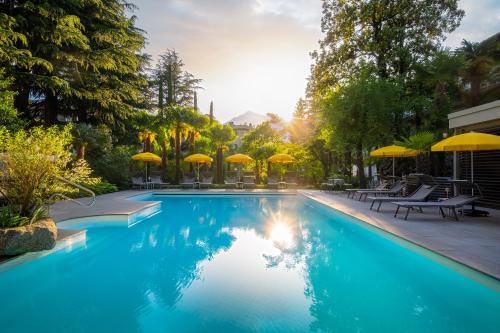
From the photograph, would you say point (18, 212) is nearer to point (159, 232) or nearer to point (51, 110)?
point (159, 232)

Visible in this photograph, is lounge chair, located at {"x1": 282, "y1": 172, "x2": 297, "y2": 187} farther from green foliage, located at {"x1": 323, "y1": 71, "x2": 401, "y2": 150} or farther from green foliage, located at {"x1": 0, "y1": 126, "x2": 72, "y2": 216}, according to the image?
green foliage, located at {"x1": 0, "y1": 126, "x2": 72, "y2": 216}

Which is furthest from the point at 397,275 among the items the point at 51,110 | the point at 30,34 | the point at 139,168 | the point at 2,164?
the point at 139,168

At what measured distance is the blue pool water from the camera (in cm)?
343

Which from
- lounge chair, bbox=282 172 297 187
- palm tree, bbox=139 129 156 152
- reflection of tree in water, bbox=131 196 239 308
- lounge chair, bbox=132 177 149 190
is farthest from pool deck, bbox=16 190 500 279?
palm tree, bbox=139 129 156 152

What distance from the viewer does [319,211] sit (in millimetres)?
12070

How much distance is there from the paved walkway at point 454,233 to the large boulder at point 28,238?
6642 mm

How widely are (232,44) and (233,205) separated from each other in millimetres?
7717

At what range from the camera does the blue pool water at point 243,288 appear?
3.43 m

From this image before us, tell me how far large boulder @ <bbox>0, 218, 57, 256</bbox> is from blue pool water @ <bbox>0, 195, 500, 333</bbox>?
0.28 metres

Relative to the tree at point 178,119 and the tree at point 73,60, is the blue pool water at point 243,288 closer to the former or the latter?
the tree at point 73,60

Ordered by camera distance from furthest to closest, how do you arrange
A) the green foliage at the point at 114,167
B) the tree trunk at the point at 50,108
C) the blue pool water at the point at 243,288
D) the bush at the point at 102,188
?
1. the green foliage at the point at 114,167
2. the tree trunk at the point at 50,108
3. the bush at the point at 102,188
4. the blue pool water at the point at 243,288

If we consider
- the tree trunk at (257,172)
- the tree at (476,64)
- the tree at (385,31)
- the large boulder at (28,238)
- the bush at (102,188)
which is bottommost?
the large boulder at (28,238)

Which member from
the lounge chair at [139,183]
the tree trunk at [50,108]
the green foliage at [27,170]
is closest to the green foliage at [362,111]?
the lounge chair at [139,183]

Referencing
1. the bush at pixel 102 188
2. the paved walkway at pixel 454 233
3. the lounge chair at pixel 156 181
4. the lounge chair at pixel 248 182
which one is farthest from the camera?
the lounge chair at pixel 248 182
